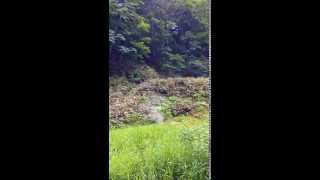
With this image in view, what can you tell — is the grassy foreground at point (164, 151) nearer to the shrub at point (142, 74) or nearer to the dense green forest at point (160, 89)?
the dense green forest at point (160, 89)

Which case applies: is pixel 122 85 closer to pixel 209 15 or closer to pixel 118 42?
pixel 118 42

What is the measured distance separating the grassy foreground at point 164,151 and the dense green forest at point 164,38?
0.28 m

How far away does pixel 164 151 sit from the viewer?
211 centimetres

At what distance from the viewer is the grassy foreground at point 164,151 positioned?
2.06m
